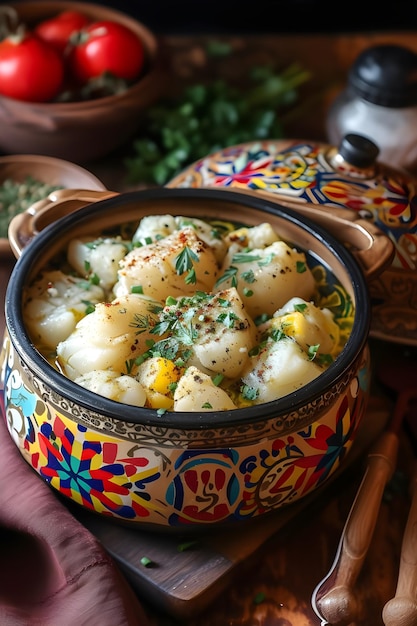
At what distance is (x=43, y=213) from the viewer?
1.34 m

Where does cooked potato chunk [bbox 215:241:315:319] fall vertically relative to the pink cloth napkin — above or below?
above

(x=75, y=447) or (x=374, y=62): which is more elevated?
(x=374, y=62)

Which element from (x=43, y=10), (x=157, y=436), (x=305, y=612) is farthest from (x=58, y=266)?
(x=43, y=10)

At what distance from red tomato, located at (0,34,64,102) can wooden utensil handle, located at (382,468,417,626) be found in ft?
4.53

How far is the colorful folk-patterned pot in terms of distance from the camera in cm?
150

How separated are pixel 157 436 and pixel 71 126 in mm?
1084

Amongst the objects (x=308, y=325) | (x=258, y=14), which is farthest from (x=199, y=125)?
(x=308, y=325)

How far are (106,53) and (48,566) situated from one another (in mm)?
1346

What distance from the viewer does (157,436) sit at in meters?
1.05

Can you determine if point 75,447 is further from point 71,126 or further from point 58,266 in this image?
point 71,126

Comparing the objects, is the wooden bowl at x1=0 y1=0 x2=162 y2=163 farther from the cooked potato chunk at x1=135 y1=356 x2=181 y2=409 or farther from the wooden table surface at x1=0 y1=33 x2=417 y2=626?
the cooked potato chunk at x1=135 y1=356 x2=181 y2=409

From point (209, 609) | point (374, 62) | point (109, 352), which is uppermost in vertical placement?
point (374, 62)

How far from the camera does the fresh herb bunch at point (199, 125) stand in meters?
1.99

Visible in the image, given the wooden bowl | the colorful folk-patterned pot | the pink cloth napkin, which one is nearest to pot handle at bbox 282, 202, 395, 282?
the colorful folk-patterned pot
